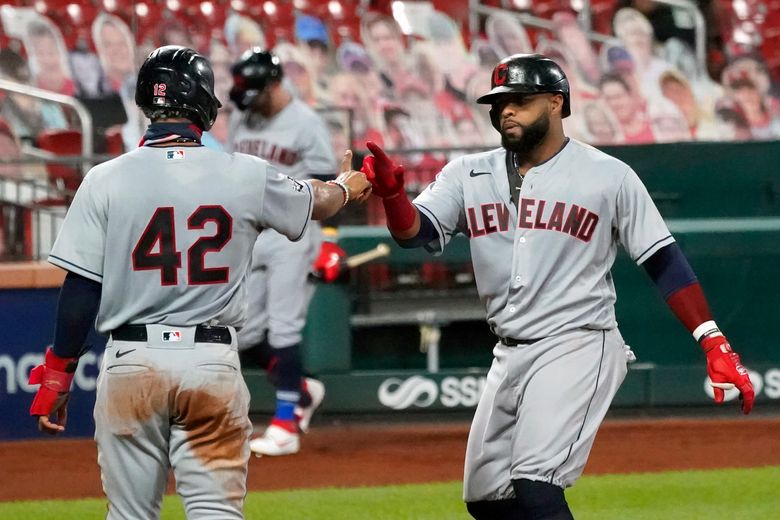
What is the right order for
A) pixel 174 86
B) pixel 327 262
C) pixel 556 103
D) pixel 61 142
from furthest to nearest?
pixel 61 142, pixel 327 262, pixel 556 103, pixel 174 86

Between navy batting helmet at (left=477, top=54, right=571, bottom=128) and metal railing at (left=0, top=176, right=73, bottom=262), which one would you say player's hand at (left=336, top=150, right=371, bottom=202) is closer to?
navy batting helmet at (left=477, top=54, right=571, bottom=128)

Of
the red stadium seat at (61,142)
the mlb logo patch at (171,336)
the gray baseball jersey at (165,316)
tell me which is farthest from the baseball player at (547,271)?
the red stadium seat at (61,142)

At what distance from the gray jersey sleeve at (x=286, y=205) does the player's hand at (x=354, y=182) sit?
0.88 feet

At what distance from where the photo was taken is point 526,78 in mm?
3934

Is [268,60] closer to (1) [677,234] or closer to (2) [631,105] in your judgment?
(1) [677,234]

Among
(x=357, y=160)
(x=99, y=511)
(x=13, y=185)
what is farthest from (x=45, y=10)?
(x=99, y=511)

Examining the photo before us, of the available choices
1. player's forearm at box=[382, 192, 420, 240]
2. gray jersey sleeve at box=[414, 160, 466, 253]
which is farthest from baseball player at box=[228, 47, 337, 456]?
player's forearm at box=[382, 192, 420, 240]

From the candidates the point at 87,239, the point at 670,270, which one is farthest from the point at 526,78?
the point at 87,239

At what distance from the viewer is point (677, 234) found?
8.77 metres

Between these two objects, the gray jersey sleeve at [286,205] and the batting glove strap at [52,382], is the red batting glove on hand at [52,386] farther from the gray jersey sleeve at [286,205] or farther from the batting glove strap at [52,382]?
the gray jersey sleeve at [286,205]

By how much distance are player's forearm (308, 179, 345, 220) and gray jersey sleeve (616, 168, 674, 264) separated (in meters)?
0.88

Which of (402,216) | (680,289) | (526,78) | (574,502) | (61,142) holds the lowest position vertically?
(574,502)

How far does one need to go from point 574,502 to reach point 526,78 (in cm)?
257

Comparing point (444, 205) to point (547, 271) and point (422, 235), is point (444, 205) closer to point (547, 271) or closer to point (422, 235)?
point (422, 235)
